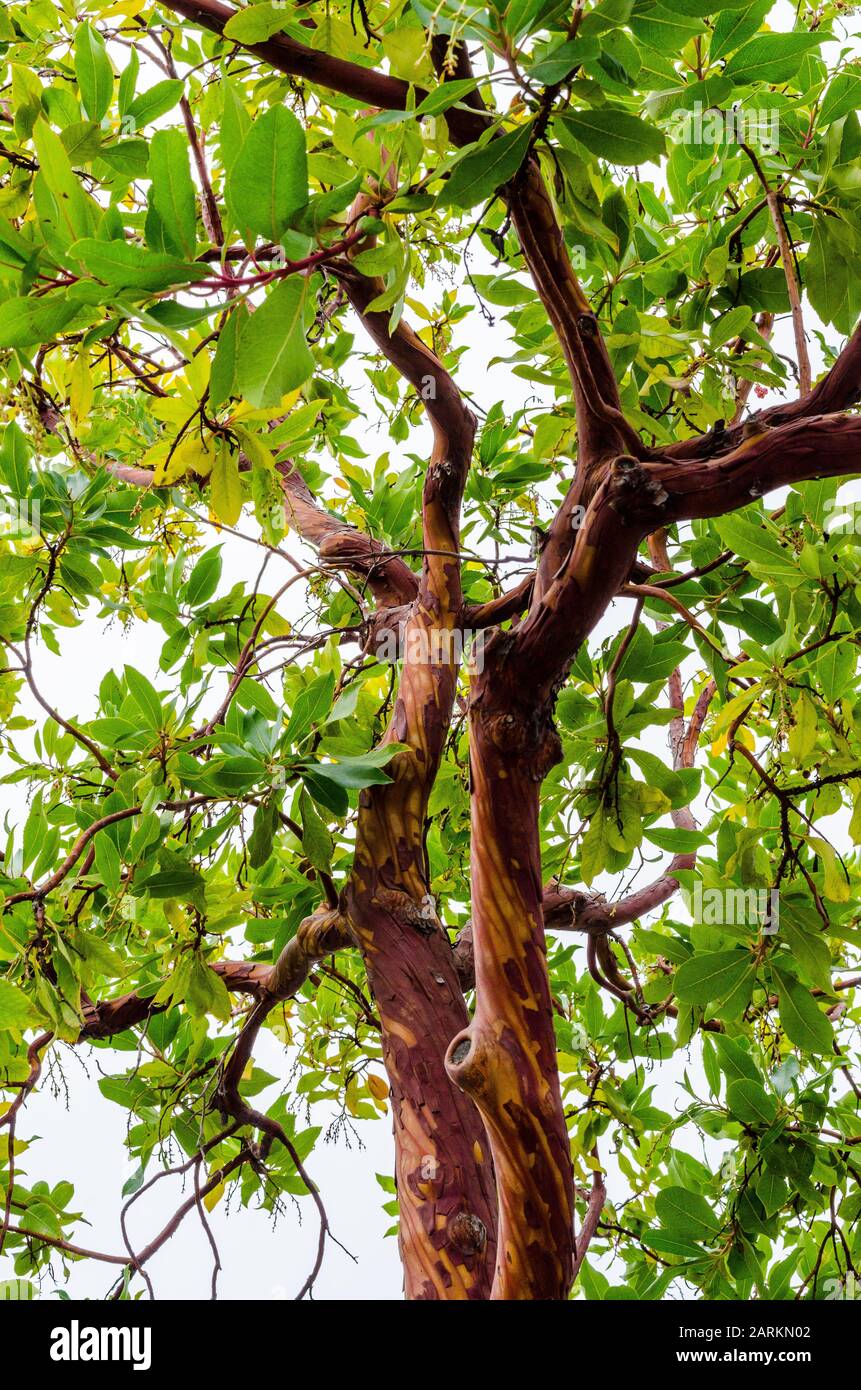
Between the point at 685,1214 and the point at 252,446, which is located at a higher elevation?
the point at 252,446

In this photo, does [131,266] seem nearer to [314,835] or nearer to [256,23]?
[256,23]

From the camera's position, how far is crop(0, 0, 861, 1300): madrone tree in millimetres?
848

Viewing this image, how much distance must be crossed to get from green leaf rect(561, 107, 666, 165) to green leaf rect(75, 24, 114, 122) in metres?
0.52

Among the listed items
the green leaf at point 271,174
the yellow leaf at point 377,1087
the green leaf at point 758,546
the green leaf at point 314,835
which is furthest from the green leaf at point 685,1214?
the green leaf at point 271,174

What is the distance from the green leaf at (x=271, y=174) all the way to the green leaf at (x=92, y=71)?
1.59ft

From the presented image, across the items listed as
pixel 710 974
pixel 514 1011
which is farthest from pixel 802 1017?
pixel 514 1011

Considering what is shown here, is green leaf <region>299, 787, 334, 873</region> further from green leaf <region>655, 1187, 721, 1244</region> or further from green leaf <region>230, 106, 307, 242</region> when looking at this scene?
green leaf <region>655, 1187, 721, 1244</region>

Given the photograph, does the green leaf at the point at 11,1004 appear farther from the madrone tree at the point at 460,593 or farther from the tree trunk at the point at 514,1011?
the tree trunk at the point at 514,1011

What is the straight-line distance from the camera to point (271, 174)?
71 cm

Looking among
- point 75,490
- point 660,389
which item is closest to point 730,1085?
point 660,389

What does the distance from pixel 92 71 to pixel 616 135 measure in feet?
1.85

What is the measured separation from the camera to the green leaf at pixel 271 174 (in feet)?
2.28

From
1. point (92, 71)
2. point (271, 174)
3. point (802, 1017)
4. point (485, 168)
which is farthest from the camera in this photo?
point (802, 1017)

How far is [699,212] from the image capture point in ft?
5.03
